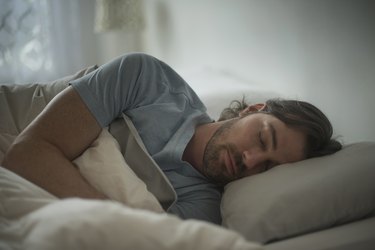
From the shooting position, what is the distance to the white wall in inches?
38.2

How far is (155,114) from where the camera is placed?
1.00 m

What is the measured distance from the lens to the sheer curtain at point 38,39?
2.09 meters

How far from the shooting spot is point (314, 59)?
1152 millimetres

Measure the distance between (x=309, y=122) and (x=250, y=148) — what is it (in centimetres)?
17

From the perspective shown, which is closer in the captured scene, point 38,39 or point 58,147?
point 58,147

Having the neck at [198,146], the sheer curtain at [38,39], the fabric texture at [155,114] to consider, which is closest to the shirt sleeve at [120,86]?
the fabric texture at [155,114]

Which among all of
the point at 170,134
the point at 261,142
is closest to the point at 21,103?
the point at 170,134

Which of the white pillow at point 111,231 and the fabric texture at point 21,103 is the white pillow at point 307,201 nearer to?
the white pillow at point 111,231

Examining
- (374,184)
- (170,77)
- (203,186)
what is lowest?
(203,186)

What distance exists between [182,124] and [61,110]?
33cm

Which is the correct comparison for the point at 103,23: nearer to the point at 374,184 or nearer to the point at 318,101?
the point at 318,101

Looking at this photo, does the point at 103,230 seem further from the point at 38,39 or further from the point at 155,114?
the point at 38,39

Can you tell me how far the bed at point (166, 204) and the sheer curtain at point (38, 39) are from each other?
3.58 feet

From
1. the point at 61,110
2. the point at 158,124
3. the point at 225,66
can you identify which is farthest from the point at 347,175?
the point at 225,66
